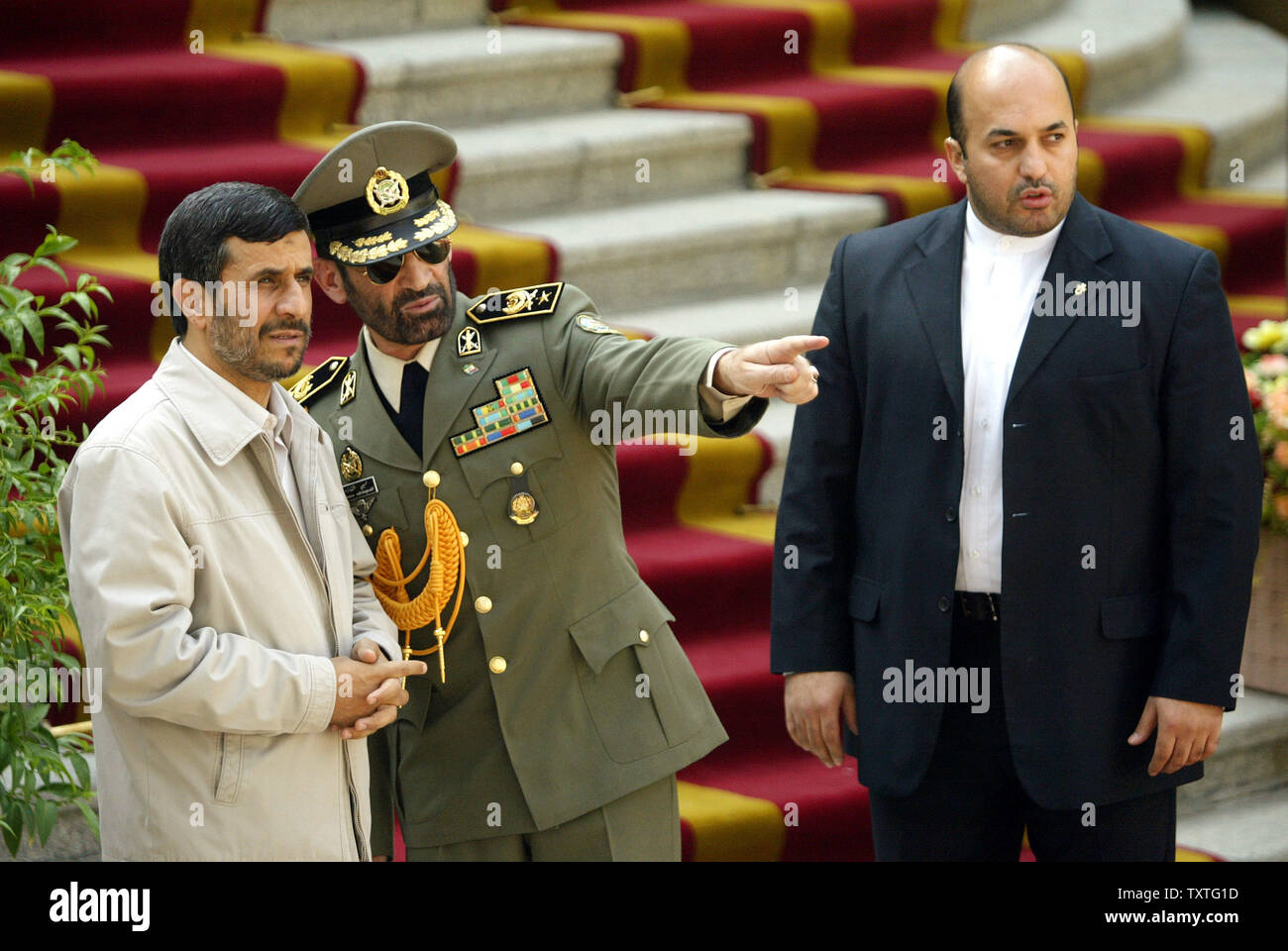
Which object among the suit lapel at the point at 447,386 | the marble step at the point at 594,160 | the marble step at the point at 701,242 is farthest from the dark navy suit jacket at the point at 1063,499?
the marble step at the point at 594,160

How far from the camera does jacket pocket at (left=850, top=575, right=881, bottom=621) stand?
2570 millimetres

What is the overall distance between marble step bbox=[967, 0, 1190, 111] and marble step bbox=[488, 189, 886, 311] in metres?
1.42

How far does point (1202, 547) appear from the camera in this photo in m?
2.42

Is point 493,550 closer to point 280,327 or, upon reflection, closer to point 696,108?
point 280,327

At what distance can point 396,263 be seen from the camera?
247cm

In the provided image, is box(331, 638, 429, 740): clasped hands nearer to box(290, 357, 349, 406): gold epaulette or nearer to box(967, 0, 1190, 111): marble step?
box(290, 357, 349, 406): gold epaulette

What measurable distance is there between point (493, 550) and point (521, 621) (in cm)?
11

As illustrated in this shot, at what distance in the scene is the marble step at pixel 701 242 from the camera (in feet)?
14.6

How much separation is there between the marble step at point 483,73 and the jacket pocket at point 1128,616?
9.14 ft

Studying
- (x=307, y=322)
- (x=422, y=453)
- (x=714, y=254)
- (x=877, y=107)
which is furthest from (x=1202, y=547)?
(x=877, y=107)

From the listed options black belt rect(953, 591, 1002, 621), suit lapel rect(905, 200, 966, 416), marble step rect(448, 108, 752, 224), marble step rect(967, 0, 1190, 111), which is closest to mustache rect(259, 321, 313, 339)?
suit lapel rect(905, 200, 966, 416)

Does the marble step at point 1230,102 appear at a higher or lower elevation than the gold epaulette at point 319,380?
higher

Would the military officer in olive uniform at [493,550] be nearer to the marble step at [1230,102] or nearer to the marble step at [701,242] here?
the marble step at [701,242]
